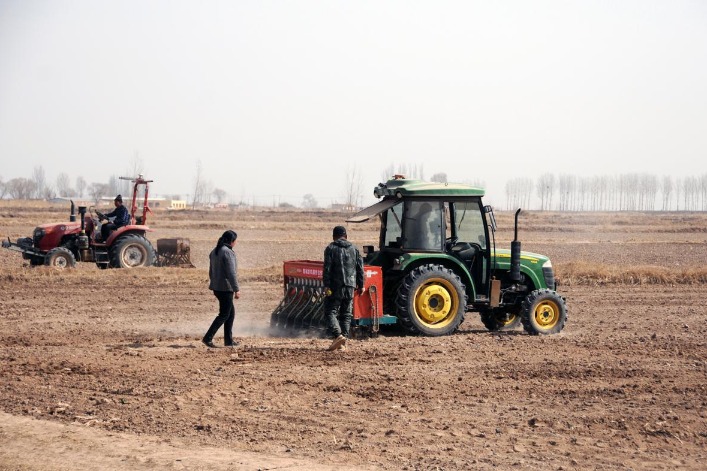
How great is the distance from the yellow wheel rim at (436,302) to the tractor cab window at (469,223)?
0.87m

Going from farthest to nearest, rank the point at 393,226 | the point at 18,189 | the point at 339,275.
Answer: the point at 18,189
the point at 393,226
the point at 339,275

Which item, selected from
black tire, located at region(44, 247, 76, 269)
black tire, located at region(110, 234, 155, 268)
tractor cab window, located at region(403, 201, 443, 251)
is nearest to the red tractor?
black tire, located at region(110, 234, 155, 268)

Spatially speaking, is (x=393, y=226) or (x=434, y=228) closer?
(x=434, y=228)

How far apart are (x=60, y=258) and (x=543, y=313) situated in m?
13.3

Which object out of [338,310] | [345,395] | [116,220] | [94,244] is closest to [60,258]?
[94,244]

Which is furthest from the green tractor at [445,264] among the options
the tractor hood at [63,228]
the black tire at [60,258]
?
the tractor hood at [63,228]

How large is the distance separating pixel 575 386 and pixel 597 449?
232cm

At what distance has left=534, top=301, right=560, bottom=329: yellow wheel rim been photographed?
13.5 m

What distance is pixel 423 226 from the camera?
1316 centimetres

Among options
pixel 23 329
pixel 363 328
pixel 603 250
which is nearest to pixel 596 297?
pixel 363 328

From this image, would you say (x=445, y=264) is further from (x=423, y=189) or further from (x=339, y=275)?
(x=339, y=275)

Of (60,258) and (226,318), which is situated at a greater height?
(60,258)

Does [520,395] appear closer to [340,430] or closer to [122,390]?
[340,430]

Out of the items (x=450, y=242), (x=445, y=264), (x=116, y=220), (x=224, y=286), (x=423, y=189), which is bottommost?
(x=224, y=286)
